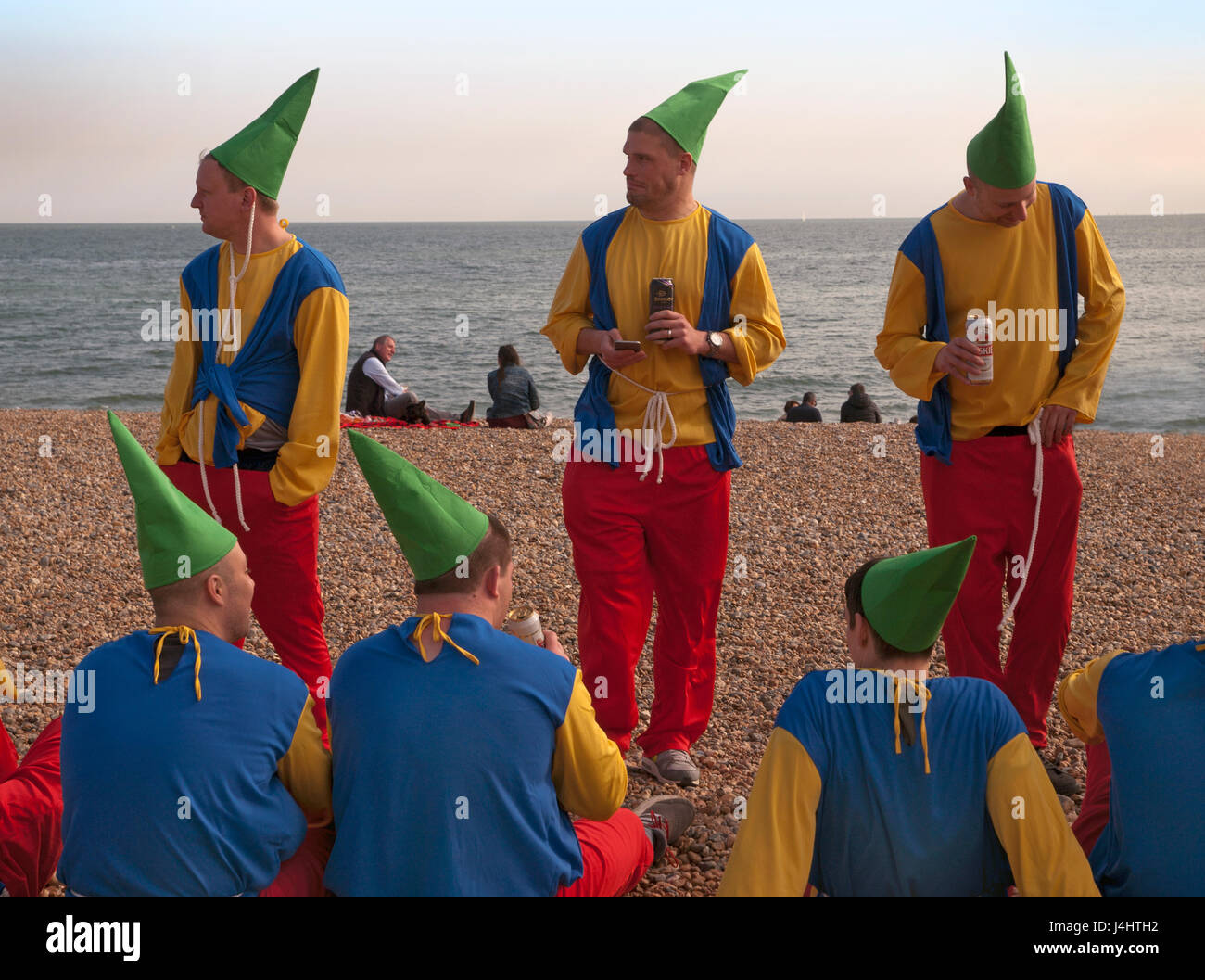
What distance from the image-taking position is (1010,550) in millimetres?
4168

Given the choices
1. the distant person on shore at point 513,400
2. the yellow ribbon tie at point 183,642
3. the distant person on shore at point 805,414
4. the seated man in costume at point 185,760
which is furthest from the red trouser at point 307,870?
the distant person on shore at point 805,414

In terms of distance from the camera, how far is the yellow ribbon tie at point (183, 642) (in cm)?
249

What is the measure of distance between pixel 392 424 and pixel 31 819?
10361 millimetres

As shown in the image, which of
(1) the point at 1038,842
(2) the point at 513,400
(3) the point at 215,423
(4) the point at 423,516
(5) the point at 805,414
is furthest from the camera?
(5) the point at 805,414

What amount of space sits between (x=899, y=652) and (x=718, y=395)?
5.96 ft

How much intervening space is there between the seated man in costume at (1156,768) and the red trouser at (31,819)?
251cm

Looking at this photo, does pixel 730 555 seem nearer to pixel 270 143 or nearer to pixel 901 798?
pixel 270 143

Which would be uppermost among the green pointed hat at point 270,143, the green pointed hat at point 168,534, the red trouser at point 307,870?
the green pointed hat at point 270,143

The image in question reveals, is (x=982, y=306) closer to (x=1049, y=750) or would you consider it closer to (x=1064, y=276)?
(x=1064, y=276)

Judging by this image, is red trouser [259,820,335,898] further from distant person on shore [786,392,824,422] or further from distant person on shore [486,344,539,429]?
distant person on shore [786,392,824,422]

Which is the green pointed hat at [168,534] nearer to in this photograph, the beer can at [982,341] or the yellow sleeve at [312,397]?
the yellow sleeve at [312,397]

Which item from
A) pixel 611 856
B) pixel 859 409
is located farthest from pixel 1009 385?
pixel 859 409

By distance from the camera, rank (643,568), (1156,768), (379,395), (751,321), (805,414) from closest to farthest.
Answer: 1. (1156,768)
2. (751,321)
3. (643,568)
4. (379,395)
5. (805,414)

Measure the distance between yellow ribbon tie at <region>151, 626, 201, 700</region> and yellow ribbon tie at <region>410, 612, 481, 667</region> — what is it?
445mm
